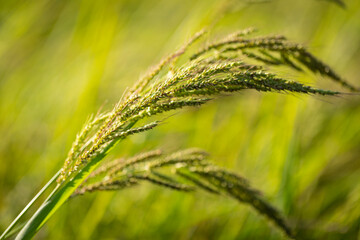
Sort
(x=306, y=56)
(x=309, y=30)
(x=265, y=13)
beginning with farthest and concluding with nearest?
(x=265, y=13) < (x=309, y=30) < (x=306, y=56)

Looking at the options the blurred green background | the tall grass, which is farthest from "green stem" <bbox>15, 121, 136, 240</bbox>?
the blurred green background

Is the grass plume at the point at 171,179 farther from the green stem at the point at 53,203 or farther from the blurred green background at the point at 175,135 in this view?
the blurred green background at the point at 175,135

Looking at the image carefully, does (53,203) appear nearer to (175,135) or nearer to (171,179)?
(171,179)

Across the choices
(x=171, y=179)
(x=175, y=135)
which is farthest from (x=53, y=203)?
(x=175, y=135)

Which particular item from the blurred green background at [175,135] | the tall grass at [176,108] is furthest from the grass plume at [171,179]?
the blurred green background at [175,135]

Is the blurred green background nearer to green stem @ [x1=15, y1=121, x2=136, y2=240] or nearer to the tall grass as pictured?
the tall grass

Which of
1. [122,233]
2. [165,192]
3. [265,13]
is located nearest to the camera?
[122,233]

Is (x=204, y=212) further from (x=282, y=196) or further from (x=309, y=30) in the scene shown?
(x=309, y=30)

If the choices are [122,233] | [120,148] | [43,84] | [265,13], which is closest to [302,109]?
[120,148]
